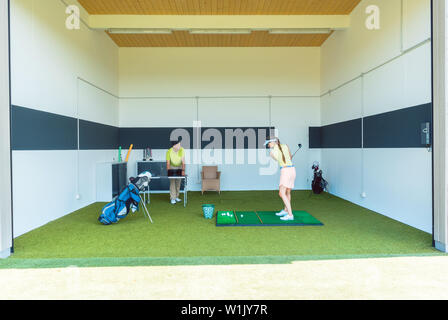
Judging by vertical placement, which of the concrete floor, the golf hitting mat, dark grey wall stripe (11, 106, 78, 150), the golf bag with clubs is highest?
dark grey wall stripe (11, 106, 78, 150)

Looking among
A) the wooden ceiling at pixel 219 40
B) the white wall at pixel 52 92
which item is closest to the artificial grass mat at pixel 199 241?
the white wall at pixel 52 92

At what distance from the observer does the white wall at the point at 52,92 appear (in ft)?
14.5

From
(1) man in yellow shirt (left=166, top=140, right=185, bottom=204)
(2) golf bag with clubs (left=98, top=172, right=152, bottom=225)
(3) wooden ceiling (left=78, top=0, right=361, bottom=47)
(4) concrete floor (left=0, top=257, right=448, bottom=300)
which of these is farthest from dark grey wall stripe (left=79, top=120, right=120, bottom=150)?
(4) concrete floor (left=0, top=257, right=448, bottom=300)

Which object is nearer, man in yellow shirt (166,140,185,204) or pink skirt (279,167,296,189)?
pink skirt (279,167,296,189)

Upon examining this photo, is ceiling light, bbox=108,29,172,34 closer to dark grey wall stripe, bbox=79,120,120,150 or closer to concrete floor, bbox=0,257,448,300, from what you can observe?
dark grey wall stripe, bbox=79,120,120,150

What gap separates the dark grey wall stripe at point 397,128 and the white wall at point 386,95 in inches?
4.2

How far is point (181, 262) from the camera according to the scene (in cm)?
315

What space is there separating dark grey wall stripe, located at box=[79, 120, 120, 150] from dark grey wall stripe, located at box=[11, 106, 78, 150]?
1.10 ft

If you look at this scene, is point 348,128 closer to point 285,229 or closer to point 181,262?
point 285,229

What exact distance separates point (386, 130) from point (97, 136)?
20.4 ft

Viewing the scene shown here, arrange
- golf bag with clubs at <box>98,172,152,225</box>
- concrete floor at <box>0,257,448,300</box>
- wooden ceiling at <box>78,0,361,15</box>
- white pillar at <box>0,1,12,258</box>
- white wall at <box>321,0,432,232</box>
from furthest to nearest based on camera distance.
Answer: wooden ceiling at <box>78,0,361,15</box> < golf bag with clubs at <box>98,172,152,225</box> < white wall at <box>321,0,432,232</box> < white pillar at <box>0,1,12,258</box> < concrete floor at <box>0,257,448,300</box>

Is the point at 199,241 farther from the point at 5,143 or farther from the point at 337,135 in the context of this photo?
the point at 337,135

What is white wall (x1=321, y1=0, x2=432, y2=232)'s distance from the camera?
4457mm
